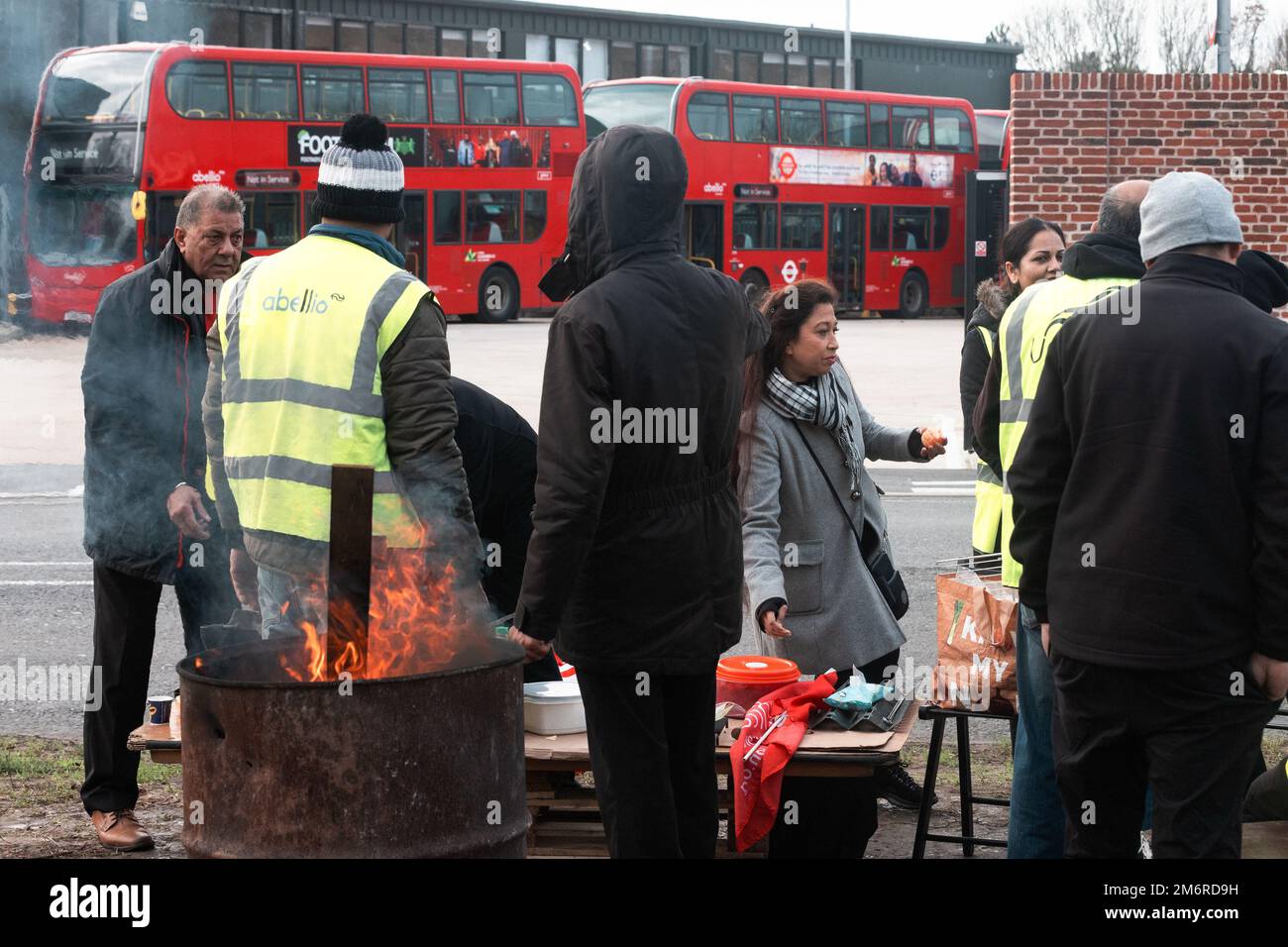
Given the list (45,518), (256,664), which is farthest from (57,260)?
(256,664)

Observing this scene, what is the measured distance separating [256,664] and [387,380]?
0.76 m

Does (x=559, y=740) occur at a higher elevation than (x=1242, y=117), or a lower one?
lower

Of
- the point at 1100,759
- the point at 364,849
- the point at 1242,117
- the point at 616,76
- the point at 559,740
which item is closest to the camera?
the point at 364,849

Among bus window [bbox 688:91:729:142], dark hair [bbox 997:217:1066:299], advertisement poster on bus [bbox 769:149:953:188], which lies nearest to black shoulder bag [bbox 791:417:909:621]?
dark hair [bbox 997:217:1066:299]

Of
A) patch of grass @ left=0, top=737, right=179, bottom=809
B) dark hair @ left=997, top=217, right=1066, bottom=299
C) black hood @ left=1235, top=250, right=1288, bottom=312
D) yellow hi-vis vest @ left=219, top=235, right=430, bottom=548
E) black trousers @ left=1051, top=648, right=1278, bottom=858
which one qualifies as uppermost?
dark hair @ left=997, top=217, right=1066, bottom=299

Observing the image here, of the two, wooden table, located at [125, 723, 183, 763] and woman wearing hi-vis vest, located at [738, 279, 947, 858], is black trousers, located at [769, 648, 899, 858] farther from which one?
wooden table, located at [125, 723, 183, 763]

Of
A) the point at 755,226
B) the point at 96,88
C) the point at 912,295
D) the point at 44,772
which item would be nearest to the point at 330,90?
the point at 96,88

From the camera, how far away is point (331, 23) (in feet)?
129

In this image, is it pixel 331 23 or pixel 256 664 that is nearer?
pixel 256 664

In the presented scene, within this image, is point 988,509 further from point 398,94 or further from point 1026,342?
point 398,94

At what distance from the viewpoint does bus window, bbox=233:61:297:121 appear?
80.7ft

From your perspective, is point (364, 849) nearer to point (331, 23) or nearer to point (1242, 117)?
point (1242, 117)

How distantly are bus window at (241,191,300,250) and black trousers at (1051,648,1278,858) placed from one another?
73.5ft

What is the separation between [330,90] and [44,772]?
2121cm
